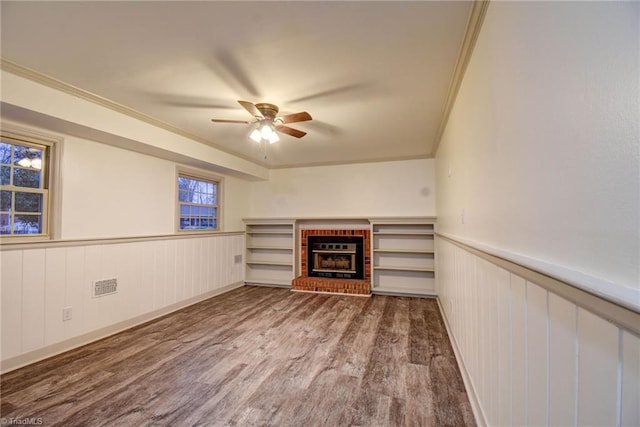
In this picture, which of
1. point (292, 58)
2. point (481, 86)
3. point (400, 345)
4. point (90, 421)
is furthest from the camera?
point (400, 345)

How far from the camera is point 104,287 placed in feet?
9.96

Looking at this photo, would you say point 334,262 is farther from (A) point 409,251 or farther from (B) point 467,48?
(B) point 467,48

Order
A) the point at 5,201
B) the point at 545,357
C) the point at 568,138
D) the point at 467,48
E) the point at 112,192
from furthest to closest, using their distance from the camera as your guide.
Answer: the point at 112,192 → the point at 5,201 → the point at 467,48 → the point at 545,357 → the point at 568,138

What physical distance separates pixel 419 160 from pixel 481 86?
3404mm

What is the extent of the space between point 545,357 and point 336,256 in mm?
4480

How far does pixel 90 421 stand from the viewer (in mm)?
1719

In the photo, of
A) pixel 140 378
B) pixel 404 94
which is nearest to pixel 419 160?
pixel 404 94

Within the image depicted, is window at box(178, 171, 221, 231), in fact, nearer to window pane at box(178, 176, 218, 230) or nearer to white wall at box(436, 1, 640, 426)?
window pane at box(178, 176, 218, 230)

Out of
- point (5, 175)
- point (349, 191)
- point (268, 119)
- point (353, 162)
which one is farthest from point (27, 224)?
point (353, 162)

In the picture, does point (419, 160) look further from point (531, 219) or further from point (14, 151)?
point (14, 151)

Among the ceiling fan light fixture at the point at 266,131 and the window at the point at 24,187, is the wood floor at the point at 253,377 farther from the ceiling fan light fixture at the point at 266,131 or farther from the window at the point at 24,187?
the ceiling fan light fixture at the point at 266,131

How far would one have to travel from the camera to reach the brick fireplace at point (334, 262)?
191 inches

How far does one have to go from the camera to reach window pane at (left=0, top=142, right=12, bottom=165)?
7.77ft

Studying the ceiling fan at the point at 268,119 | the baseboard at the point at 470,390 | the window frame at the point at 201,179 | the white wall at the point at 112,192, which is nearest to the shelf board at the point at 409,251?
the baseboard at the point at 470,390
